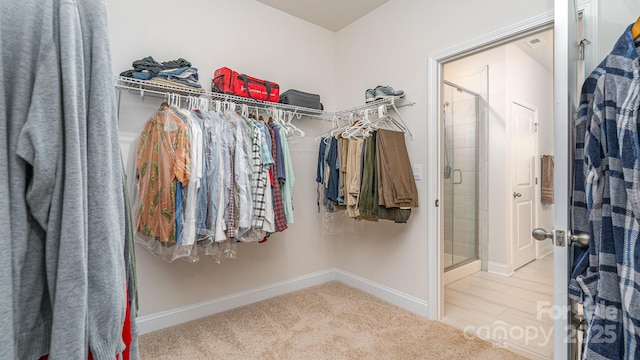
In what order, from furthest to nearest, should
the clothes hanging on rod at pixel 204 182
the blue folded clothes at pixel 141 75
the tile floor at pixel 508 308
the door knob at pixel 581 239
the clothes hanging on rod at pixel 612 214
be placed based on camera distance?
1. the tile floor at pixel 508 308
2. the blue folded clothes at pixel 141 75
3. the clothes hanging on rod at pixel 204 182
4. the door knob at pixel 581 239
5. the clothes hanging on rod at pixel 612 214

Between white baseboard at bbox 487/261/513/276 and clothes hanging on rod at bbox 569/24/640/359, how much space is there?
271cm

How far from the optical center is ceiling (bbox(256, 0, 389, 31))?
2.74 metres

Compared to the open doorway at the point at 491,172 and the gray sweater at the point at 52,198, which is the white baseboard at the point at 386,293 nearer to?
the open doorway at the point at 491,172

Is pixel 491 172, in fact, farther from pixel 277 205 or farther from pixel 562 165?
pixel 562 165

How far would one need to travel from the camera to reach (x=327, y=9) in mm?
2857

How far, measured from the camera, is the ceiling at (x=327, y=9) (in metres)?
2.74

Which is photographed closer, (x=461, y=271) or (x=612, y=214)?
(x=612, y=214)

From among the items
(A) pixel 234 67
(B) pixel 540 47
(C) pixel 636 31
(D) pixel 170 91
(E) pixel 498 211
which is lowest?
(E) pixel 498 211

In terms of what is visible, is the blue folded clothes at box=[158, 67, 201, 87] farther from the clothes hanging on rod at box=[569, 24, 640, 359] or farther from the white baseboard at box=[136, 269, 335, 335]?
the clothes hanging on rod at box=[569, 24, 640, 359]

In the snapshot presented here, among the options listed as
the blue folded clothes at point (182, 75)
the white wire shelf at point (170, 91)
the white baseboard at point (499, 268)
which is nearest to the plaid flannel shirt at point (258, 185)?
the white wire shelf at point (170, 91)

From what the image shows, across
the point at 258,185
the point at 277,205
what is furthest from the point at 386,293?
the point at 258,185

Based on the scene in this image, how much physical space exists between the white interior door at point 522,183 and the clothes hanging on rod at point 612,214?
2765mm

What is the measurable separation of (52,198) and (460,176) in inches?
141

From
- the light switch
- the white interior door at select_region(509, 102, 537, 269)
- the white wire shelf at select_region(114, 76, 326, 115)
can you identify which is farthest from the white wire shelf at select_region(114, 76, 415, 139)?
the white interior door at select_region(509, 102, 537, 269)
